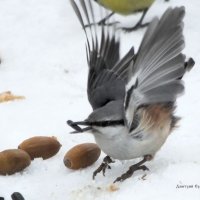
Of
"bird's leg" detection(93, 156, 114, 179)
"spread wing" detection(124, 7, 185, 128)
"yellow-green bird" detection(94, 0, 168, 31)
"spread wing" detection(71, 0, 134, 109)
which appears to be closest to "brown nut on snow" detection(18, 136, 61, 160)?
"bird's leg" detection(93, 156, 114, 179)

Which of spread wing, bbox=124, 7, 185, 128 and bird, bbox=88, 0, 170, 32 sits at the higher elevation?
bird, bbox=88, 0, 170, 32

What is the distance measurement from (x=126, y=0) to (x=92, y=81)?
190 centimetres

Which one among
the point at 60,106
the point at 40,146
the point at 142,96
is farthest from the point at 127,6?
the point at 142,96

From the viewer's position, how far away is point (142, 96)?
8.73ft

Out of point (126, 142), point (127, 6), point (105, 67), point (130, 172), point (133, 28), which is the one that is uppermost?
point (127, 6)

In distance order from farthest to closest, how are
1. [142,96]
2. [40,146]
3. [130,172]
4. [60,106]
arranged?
[60,106] < [40,146] < [130,172] < [142,96]

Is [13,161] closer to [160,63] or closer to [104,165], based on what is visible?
[104,165]

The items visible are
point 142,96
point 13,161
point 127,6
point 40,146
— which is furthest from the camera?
point 127,6

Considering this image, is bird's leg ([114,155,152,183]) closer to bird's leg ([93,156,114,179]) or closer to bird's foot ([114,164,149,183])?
bird's foot ([114,164,149,183])

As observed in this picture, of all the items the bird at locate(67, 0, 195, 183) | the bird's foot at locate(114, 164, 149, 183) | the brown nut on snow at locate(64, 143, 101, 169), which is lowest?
the bird's foot at locate(114, 164, 149, 183)

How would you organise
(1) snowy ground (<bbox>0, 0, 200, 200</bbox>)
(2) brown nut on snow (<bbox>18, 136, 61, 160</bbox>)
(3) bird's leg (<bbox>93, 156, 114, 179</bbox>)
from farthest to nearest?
(2) brown nut on snow (<bbox>18, 136, 61, 160</bbox>), (3) bird's leg (<bbox>93, 156, 114, 179</bbox>), (1) snowy ground (<bbox>0, 0, 200, 200</bbox>)

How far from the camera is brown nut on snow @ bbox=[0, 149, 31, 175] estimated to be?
301 cm

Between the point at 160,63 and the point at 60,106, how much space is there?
3.92 feet

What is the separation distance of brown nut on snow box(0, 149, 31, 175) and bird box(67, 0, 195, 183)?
39cm
